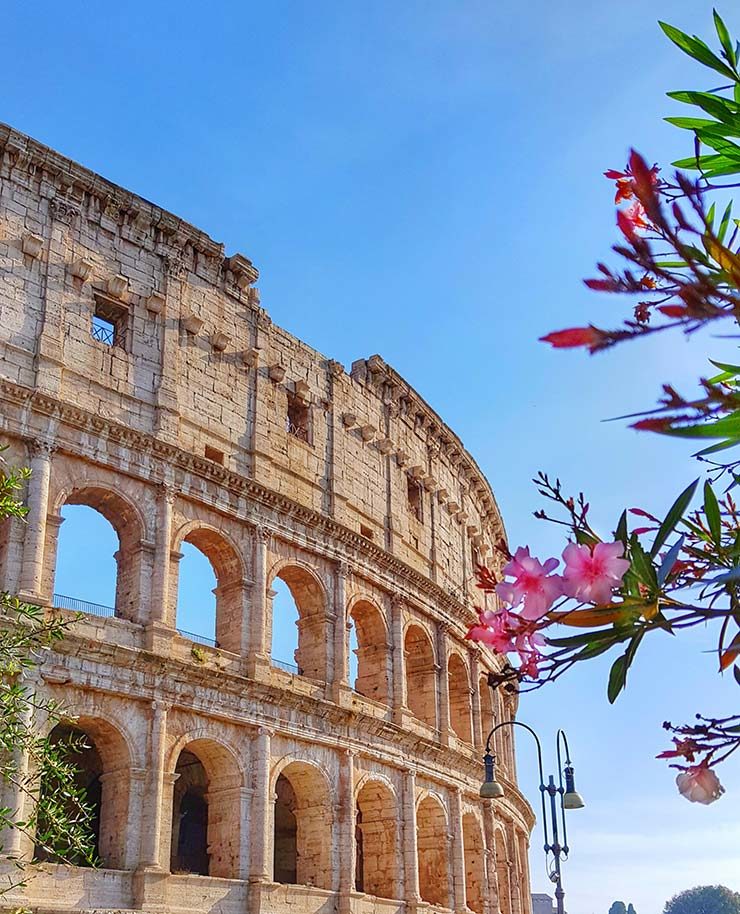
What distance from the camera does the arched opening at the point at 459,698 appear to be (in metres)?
27.6

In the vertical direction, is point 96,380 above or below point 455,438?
below

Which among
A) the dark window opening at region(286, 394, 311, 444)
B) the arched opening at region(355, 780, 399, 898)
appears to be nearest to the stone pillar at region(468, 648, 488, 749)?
the arched opening at region(355, 780, 399, 898)

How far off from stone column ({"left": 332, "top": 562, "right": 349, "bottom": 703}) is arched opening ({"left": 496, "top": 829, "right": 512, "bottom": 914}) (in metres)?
8.28

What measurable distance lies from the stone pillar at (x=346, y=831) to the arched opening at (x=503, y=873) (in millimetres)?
7911

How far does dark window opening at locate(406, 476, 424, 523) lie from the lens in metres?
27.3

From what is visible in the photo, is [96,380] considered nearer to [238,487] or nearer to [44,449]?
[44,449]

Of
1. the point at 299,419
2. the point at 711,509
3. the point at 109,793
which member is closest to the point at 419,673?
the point at 299,419

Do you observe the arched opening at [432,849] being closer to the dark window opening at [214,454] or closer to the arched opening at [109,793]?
the arched opening at [109,793]

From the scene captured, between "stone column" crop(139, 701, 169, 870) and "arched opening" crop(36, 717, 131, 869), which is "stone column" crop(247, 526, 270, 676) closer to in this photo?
"stone column" crop(139, 701, 169, 870)

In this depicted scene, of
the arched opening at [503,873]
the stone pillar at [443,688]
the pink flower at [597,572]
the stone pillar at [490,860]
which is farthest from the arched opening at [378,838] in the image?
→ the pink flower at [597,572]

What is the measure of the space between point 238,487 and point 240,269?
186 inches

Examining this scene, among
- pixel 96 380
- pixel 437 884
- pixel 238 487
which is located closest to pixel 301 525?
pixel 238 487

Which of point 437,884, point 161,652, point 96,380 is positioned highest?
point 96,380

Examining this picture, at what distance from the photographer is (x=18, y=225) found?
18984mm
